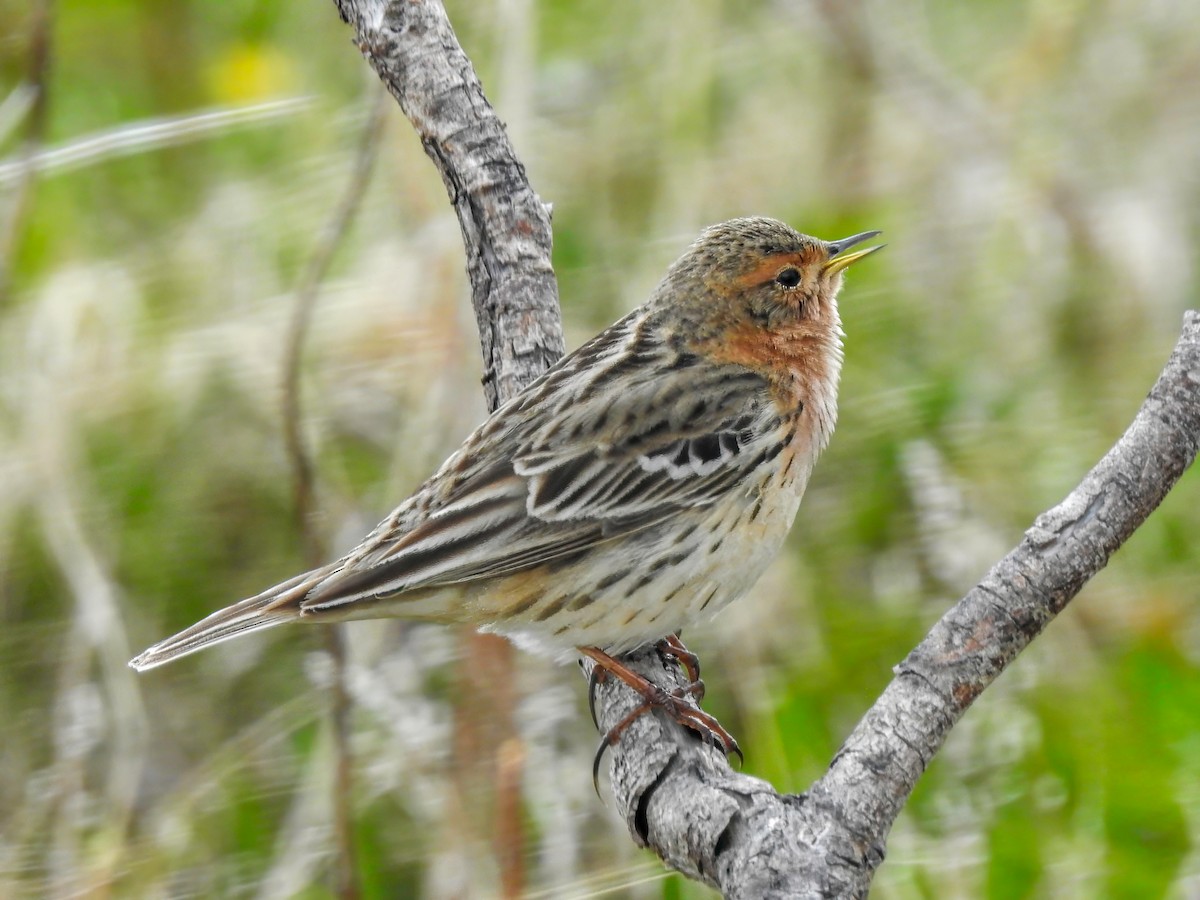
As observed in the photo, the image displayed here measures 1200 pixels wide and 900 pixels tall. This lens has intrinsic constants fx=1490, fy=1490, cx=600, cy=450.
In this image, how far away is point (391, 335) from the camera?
6434 millimetres

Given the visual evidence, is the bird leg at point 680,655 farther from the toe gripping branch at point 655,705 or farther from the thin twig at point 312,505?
the thin twig at point 312,505

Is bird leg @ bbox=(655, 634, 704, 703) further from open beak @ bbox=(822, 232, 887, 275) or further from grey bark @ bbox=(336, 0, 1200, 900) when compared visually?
open beak @ bbox=(822, 232, 887, 275)

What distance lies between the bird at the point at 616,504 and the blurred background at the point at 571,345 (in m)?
0.79

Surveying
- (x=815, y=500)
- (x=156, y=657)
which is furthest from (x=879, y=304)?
(x=156, y=657)

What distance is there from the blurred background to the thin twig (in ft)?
0.55

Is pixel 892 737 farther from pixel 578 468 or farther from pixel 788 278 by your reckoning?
pixel 788 278

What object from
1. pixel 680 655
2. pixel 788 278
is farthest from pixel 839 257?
pixel 680 655

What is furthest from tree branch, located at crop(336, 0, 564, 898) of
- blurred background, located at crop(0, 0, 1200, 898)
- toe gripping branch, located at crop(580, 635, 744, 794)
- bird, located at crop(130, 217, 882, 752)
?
blurred background, located at crop(0, 0, 1200, 898)

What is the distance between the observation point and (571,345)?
6496 millimetres

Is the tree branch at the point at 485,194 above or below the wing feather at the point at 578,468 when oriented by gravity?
above

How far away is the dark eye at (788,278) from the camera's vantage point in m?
5.00

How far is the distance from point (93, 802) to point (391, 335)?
2.26 metres

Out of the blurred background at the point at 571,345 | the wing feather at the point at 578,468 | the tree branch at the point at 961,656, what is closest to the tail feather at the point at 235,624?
the wing feather at the point at 578,468

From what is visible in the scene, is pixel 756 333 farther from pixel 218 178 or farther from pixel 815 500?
pixel 218 178
